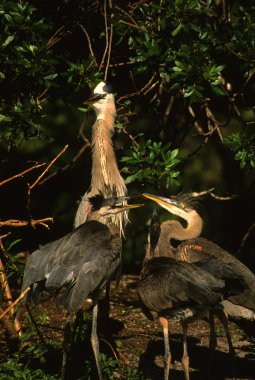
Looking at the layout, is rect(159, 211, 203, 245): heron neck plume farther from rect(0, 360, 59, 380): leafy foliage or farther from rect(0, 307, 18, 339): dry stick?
rect(0, 360, 59, 380): leafy foliage

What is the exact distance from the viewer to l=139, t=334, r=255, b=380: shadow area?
6.38 metres

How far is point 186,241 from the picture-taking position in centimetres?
674

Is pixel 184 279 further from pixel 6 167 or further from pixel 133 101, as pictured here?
pixel 6 167

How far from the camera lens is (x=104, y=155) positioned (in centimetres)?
750

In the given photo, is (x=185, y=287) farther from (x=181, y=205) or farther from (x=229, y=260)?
(x=181, y=205)

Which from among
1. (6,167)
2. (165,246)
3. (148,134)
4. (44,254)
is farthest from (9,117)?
(6,167)

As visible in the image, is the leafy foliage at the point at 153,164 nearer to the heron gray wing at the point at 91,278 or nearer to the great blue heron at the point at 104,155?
the great blue heron at the point at 104,155

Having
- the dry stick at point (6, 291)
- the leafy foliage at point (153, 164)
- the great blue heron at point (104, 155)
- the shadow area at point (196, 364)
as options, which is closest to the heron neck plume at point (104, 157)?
the great blue heron at point (104, 155)

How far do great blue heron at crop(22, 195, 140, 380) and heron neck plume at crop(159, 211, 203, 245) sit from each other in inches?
35.2

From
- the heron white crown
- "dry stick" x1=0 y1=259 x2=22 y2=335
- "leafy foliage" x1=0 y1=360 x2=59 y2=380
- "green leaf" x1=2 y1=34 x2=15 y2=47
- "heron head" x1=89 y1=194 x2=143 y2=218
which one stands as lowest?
"leafy foliage" x1=0 y1=360 x2=59 y2=380

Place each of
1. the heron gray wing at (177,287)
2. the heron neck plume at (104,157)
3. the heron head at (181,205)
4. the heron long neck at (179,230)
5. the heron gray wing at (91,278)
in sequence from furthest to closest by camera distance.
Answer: the heron neck plume at (104,157)
the heron head at (181,205)
the heron long neck at (179,230)
the heron gray wing at (91,278)
the heron gray wing at (177,287)

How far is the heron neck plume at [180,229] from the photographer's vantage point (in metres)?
6.82

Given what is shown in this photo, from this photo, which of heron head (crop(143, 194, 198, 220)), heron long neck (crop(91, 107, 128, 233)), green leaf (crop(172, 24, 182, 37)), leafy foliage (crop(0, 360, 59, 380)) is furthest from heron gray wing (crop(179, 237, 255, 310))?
green leaf (crop(172, 24, 182, 37))

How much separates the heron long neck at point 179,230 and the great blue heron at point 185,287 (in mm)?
955
